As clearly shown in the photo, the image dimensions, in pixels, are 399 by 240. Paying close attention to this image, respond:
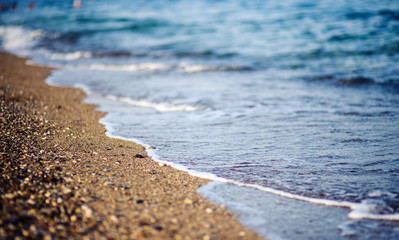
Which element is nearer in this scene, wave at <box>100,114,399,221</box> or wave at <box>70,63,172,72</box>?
wave at <box>100,114,399,221</box>

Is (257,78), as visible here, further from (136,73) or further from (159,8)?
(159,8)

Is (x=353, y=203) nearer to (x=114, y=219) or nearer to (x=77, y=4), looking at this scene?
(x=114, y=219)

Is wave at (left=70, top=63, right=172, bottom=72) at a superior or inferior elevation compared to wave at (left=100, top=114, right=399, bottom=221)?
superior

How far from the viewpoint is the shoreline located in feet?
7.55

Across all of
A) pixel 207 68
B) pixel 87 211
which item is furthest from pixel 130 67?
pixel 87 211

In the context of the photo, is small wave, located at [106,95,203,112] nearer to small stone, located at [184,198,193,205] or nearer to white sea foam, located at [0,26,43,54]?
small stone, located at [184,198,193,205]

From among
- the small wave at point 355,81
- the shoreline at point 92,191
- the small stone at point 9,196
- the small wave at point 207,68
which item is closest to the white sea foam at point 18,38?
the small wave at point 207,68

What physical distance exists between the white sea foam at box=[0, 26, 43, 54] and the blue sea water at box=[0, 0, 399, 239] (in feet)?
0.48

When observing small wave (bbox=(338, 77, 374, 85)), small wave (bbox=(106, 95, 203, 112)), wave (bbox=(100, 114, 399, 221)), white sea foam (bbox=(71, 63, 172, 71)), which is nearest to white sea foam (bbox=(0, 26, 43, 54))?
white sea foam (bbox=(71, 63, 172, 71))

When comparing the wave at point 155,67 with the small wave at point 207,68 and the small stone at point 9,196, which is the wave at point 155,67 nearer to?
the small wave at point 207,68

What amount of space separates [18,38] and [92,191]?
61.8 feet

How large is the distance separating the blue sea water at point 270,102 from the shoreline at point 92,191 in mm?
250

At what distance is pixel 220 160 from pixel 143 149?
104cm

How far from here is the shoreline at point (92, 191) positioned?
2300mm
